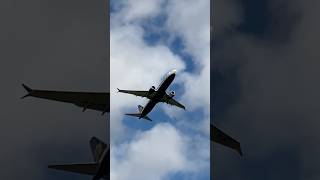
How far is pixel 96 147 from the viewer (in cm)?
5906

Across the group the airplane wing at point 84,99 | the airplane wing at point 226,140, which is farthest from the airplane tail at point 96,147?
the airplane wing at point 226,140

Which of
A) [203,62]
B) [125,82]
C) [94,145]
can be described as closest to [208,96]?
[203,62]

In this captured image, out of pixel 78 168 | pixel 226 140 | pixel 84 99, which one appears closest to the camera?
pixel 78 168

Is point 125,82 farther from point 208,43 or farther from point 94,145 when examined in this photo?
point 94,145

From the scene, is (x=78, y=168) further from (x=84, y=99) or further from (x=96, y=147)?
(x=96, y=147)

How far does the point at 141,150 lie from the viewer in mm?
20156

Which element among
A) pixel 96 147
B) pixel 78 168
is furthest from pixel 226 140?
pixel 96 147

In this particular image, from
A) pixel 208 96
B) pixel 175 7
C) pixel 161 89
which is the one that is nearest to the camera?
pixel 208 96

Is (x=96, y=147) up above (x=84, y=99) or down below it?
below

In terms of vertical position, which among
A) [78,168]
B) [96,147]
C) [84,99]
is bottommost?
[78,168]

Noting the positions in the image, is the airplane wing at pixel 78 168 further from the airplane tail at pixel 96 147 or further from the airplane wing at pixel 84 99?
the airplane tail at pixel 96 147

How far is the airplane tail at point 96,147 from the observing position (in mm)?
57875

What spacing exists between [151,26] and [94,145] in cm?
4010

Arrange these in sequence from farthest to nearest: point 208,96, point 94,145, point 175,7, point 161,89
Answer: point 94,145, point 161,89, point 175,7, point 208,96
